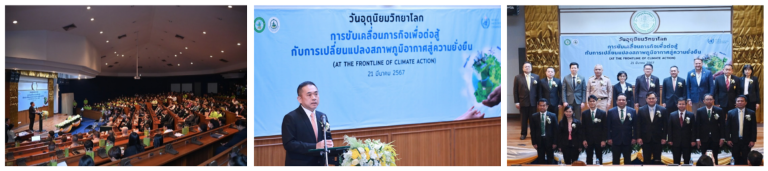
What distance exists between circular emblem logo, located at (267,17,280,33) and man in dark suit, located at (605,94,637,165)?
324cm

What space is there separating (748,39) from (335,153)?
4368 millimetres

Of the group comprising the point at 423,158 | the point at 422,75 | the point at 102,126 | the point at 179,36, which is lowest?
the point at 423,158

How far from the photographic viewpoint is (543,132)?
496 centimetres

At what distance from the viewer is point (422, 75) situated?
4492 millimetres

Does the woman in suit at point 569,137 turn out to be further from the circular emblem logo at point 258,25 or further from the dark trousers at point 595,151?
the circular emblem logo at point 258,25

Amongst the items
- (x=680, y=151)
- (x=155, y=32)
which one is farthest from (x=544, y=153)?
(x=155, y=32)

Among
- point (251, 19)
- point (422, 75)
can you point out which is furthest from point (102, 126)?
point (422, 75)

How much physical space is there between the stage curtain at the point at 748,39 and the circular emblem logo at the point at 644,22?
0.81m

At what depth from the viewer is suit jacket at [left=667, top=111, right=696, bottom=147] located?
4.89 m

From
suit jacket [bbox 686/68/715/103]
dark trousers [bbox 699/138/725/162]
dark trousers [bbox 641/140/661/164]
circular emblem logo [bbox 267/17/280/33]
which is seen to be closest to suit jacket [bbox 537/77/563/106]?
dark trousers [bbox 641/140/661/164]

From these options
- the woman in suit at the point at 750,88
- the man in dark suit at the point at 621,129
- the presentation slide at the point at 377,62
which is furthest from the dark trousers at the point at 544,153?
the woman in suit at the point at 750,88

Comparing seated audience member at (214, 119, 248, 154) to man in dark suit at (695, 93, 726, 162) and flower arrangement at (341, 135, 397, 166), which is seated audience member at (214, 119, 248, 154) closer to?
flower arrangement at (341, 135, 397, 166)
